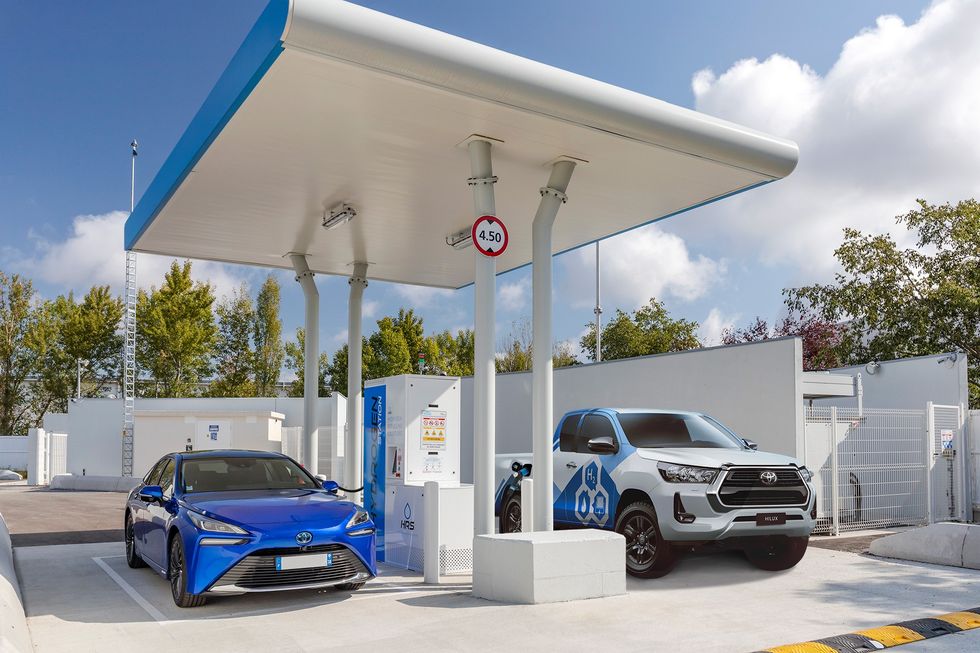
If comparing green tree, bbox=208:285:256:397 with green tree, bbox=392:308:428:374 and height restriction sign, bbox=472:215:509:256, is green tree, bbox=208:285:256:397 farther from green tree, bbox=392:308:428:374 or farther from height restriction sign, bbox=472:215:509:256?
height restriction sign, bbox=472:215:509:256

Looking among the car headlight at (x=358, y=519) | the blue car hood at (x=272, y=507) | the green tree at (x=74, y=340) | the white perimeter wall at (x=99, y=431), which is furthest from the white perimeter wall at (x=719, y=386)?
the green tree at (x=74, y=340)

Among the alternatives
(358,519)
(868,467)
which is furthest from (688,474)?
(868,467)

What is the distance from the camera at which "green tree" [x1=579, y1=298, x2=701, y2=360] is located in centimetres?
4397

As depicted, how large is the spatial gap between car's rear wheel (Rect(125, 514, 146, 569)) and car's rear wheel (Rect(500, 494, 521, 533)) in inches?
173

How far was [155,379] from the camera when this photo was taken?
44438 mm

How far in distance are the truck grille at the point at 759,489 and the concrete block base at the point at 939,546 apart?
92.7 inches

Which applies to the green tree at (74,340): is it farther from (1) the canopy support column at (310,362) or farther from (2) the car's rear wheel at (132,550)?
(2) the car's rear wheel at (132,550)

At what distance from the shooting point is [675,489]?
863 cm

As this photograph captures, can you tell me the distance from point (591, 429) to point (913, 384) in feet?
29.8

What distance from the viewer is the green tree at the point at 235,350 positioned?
4750cm

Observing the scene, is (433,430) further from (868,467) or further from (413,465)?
(868,467)

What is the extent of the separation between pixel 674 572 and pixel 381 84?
6045 millimetres

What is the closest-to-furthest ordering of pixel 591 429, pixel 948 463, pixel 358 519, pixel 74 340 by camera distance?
pixel 358 519 → pixel 591 429 → pixel 948 463 → pixel 74 340

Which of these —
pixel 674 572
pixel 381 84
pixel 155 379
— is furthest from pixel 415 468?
pixel 155 379
